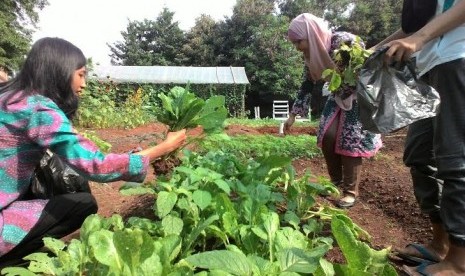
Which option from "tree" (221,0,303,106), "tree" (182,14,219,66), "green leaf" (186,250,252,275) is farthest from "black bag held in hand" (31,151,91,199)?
"tree" (182,14,219,66)

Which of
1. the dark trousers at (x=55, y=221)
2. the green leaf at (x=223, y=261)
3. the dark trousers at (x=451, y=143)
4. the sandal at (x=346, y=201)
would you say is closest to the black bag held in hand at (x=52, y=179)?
the dark trousers at (x=55, y=221)

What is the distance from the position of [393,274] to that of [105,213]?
2.06 metres

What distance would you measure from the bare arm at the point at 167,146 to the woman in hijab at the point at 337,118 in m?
1.25

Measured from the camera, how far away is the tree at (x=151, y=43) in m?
40.8

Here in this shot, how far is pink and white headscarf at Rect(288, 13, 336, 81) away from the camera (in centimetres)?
291

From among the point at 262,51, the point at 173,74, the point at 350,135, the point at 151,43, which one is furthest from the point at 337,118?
the point at 151,43

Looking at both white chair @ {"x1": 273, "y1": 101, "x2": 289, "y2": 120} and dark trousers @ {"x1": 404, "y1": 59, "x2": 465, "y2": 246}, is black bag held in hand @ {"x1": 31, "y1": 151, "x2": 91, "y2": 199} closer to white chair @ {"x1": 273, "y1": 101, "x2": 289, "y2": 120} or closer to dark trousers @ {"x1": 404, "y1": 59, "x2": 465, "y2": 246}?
dark trousers @ {"x1": 404, "y1": 59, "x2": 465, "y2": 246}

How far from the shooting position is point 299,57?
33.2m

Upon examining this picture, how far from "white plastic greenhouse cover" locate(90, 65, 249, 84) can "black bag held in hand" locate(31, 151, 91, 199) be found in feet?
69.8

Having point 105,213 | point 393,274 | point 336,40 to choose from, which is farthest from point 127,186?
point 336,40

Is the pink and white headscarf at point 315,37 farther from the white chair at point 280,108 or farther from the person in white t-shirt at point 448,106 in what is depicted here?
the white chair at point 280,108

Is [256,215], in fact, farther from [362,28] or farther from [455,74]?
[362,28]

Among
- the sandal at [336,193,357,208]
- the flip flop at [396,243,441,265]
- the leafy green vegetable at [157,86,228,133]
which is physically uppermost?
the leafy green vegetable at [157,86,228,133]

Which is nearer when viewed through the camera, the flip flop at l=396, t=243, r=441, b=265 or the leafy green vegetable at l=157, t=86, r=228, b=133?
the flip flop at l=396, t=243, r=441, b=265
